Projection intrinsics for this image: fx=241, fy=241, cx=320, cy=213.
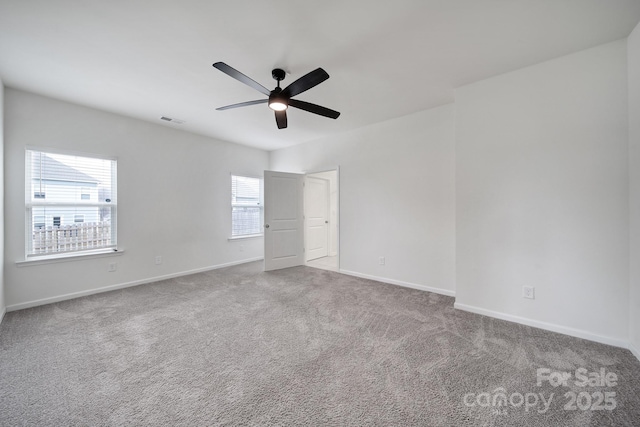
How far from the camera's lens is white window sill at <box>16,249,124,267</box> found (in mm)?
2941

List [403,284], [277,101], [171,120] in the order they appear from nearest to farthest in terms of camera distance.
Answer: [277,101], [403,284], [171,120]

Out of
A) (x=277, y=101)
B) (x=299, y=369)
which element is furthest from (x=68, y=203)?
(x=299, y=369)

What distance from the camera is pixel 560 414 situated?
4.61 ft

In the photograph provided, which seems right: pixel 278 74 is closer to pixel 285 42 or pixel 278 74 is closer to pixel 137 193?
pixel 285 42

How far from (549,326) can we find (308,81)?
10.5 feet

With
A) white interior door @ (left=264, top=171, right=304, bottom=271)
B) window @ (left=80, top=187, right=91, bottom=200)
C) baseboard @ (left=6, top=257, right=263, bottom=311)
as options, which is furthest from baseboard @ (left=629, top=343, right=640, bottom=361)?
window @ (left=80, top=187, right=91, bottom=200)

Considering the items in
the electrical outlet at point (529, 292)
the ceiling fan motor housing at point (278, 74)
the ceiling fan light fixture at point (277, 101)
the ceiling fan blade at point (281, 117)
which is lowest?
the electrical outlet at point (529, 292)

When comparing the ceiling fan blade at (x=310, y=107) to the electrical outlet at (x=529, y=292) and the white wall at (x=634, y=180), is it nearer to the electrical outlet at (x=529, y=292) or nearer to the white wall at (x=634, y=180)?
the white wall at (x=634, y=180)

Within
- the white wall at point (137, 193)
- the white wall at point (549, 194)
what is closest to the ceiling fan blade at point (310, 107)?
the white wall at point (549, 194)

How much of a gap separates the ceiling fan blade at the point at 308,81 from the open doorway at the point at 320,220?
286 centimetres

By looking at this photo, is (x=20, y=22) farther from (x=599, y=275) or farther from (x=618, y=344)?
(x=618, y=344)

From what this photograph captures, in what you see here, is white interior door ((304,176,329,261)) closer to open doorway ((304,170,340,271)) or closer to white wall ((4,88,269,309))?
open doorway ((304,170,340,271))

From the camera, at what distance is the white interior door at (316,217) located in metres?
5.40

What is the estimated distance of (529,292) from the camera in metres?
2.44
